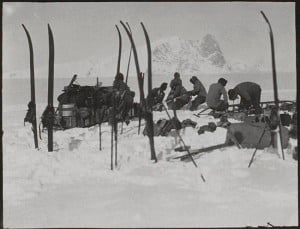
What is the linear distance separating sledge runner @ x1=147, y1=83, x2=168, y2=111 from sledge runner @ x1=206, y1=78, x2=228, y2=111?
350 millimetres

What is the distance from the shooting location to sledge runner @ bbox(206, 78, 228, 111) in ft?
10.9

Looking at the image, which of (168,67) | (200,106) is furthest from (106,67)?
(200,106)

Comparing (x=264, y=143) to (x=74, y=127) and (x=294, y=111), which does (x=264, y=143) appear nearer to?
(x=294, y=111)

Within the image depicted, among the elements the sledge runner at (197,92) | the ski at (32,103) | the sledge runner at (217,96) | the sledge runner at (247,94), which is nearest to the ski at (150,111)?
the sledge runner at (197,92)

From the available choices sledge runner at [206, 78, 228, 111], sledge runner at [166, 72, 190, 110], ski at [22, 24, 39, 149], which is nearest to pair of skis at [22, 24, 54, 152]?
ski at [22, 24, 39, 149]

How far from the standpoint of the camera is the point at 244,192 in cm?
308

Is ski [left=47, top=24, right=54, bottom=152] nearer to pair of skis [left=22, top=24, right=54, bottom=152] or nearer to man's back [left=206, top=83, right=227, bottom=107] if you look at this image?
pair of skis [left=22, top=24, right=54, bottom=152]

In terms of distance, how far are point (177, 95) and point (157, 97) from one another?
157mm

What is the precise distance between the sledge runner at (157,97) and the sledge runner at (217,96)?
350mm

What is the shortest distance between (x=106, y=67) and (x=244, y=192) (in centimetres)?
132

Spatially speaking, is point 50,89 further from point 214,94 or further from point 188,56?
point 214,94

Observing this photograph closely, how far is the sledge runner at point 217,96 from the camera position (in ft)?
10.9

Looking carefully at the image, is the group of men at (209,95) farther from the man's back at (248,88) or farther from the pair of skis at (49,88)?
the pair of skis at (49,88)

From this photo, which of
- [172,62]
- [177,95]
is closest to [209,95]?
[177,95]
